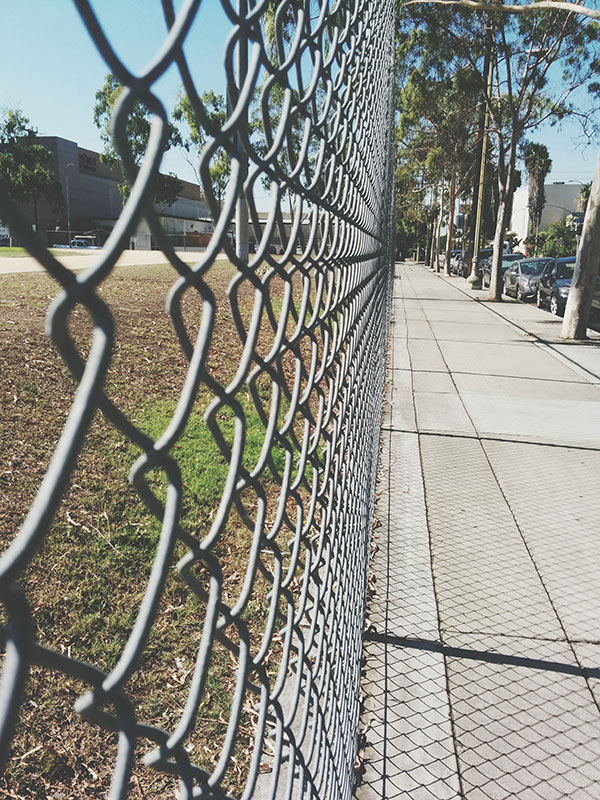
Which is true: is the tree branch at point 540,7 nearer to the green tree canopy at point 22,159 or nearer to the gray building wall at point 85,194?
the green tree canopy at point 22,159

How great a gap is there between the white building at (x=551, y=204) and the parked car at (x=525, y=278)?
64.0 meters

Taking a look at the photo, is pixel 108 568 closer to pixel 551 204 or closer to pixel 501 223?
pixel 501 223

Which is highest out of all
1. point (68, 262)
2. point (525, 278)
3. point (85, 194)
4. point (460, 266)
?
point (85, 194)

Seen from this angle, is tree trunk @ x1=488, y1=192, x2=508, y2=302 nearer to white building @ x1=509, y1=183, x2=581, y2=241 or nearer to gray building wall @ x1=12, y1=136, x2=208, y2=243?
gray building wall @ x1=12, y1=136, x2=208, y2=243

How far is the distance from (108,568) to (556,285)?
16.2 m

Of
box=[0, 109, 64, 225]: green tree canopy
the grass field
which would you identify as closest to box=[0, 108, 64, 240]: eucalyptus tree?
box=[0, 109, 64, 225]: green tree canopy

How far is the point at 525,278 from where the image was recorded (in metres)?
22.4

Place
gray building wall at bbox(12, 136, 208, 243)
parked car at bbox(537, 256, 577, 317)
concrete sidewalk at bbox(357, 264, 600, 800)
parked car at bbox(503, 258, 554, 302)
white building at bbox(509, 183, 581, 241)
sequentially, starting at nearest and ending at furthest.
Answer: concrete sidewalk at bbox(357, 264, 600, 800)
parked car at bbox(537, 256, 577, 317)
parked car at bbox(503, 258, 554, 302)
gray building wall at bbox(12, 136, 208, 243)
white building at bbox(509, 183, 581, 241)

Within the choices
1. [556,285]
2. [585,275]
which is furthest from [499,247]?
[585,275]

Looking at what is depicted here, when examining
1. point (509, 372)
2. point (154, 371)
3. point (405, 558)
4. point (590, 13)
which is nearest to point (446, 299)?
point (590, 13)

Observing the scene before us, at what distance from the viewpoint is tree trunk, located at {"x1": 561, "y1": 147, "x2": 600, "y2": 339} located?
41.3ft

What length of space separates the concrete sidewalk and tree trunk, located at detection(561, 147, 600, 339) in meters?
5.74

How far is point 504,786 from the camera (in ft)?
7.59

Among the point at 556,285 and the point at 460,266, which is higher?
the point at 556,285
